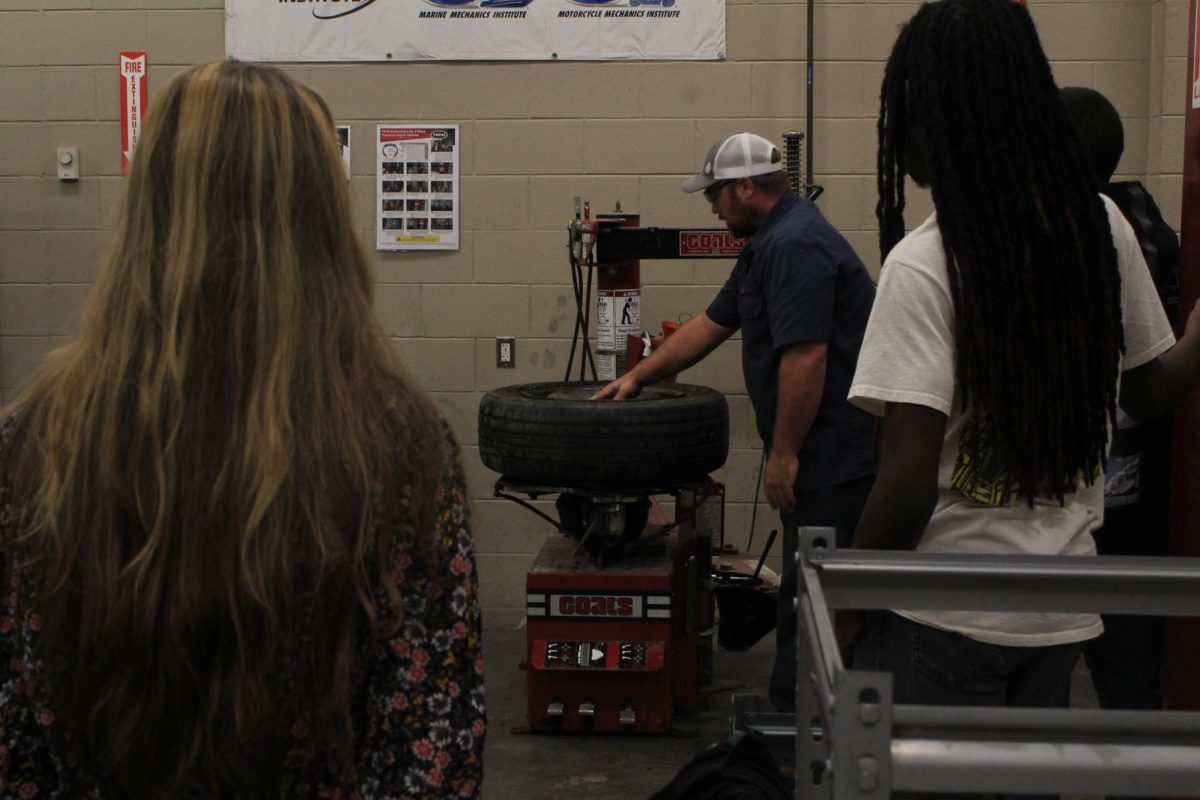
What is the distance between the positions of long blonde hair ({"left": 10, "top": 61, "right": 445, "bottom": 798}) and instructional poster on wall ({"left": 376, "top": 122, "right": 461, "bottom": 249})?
13.6 feet

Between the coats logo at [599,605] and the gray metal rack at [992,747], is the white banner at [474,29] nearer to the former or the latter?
the coats logo at [599,605]

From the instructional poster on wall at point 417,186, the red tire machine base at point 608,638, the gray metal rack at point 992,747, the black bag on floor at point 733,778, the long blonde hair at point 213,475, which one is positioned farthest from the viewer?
the instructional poster on wall at point 417,186

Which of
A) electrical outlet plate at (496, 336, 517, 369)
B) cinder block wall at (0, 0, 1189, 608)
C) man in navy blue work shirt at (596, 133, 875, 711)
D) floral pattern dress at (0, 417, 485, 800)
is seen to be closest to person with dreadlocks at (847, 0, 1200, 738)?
floral pattern dress at (0, 417, 485, 800)

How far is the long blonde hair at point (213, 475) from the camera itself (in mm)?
1208

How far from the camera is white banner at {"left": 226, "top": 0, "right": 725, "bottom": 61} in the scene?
5234 millimetres

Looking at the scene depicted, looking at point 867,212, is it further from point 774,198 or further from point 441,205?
point 441,205

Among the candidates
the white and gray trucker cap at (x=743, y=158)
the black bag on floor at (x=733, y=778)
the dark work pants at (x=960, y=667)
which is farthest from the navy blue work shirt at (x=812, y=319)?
the dark work pants at (x=960, y=667)

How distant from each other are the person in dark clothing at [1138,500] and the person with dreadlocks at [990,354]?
3.30ft

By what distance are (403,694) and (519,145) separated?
4.27 meters

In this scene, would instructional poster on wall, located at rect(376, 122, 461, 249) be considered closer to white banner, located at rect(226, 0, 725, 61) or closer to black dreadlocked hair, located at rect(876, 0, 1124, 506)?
white banner, located at rect(226, 0, 725, 61)

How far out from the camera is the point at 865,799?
993mm

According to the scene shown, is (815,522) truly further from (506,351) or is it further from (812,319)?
(506,351)

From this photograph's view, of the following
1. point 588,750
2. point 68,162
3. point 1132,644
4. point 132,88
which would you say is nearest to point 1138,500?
point 1132,644

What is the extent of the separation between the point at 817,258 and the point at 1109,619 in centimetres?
129
